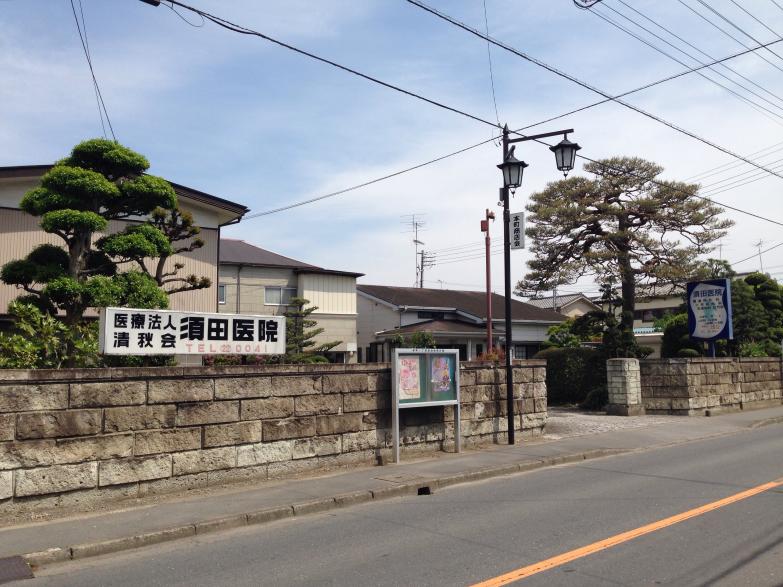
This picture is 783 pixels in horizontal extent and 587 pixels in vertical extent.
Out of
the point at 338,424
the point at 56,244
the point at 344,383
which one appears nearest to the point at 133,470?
the point at 338,424

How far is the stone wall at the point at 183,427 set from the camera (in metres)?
8.55

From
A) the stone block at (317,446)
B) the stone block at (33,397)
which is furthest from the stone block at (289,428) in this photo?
the stone block at (33,397)

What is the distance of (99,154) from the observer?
12727mm

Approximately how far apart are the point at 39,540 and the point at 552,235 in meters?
24.0

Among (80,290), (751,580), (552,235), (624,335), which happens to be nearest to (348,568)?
(751,580)

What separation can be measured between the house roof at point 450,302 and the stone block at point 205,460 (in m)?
27.7

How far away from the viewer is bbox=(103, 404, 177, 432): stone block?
30.2 feet

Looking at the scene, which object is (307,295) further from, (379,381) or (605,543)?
(605,543)

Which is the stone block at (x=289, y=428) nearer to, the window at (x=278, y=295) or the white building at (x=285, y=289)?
the white building at (x=285, y=289)

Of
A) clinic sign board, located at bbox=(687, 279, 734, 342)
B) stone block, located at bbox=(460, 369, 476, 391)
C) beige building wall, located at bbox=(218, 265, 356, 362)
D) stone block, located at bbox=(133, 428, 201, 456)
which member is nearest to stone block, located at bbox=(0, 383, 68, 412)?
stone block, located at bbox=(133, 428, 201, 456)

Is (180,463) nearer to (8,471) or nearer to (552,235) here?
(8,471)

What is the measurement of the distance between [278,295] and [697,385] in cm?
1777

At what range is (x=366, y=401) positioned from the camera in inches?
482

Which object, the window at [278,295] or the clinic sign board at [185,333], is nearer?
the clinic sign board at [185,333]
